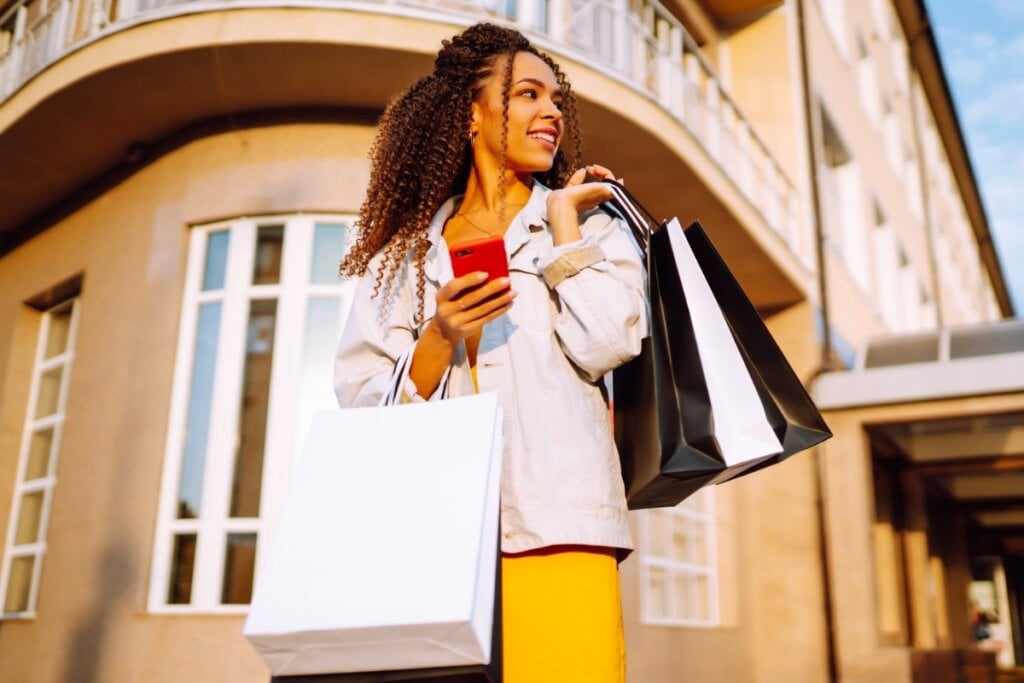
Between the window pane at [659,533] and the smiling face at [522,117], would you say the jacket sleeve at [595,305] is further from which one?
the window pane at [659,533]

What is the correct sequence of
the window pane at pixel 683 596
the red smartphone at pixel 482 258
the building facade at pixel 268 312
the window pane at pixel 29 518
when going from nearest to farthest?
the red smartphone at pixel 482 258, the building facade at pixel 268 312, the window pane at pixel 29 518, the window pane at pixel 683 596

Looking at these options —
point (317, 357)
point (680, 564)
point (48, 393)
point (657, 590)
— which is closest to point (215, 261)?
point (317, 357)

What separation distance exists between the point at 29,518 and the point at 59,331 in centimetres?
177

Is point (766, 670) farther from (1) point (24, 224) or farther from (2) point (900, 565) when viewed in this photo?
(1) point (24, 224)

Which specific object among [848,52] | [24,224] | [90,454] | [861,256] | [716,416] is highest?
[848,52]

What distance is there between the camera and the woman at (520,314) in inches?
67.1

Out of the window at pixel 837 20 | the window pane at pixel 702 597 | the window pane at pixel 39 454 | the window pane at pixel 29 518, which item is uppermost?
the window at pixel 837 20

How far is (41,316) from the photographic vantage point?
9.47m

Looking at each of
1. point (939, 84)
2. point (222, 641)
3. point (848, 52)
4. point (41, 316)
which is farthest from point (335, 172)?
point (939, 84)

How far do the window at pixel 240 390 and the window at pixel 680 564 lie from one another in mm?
3743

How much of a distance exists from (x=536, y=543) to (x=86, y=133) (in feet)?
23.8

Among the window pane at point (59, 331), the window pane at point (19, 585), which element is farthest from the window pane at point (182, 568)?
the window pane at point (59, 331)

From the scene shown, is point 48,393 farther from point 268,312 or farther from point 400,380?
point 400,380

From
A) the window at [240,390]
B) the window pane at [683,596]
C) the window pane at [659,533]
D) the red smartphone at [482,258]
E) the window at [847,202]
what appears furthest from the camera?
the window at [847,202]
